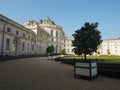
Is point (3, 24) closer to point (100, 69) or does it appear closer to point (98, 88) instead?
point (100, 69)

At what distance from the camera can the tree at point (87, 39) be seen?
41.6 ft

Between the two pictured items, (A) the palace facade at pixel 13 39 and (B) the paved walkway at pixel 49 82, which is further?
(A) the palace facade at pixel 13 39

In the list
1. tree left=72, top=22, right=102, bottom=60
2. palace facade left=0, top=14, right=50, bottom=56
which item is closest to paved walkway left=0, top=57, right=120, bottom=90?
tree left=72, top=22, right=102, bottom=60

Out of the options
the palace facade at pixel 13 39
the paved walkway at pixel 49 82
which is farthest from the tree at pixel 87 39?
the palace facade at pixel 13 39

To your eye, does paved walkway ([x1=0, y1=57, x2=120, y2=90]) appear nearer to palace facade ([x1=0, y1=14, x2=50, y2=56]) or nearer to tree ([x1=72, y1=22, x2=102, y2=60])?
tree ([x1=72, y1=22, x2=102, y2=60])

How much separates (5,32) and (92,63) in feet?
86.9

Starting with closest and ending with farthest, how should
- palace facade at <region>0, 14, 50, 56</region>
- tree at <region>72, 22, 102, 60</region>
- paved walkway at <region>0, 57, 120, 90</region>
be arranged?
paved walkway at <region>0, 57, 120, 90</region> < tree at <region>72, 22, 102, 60</region> < palace facade at <region>0, 14, 50, 56</region>

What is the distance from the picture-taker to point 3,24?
29.1m

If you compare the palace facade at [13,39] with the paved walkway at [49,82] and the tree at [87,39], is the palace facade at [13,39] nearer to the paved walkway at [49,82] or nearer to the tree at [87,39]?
the tree at [87,39]

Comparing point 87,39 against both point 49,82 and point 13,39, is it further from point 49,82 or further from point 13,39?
point 13,39

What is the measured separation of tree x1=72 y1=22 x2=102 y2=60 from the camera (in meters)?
12.7

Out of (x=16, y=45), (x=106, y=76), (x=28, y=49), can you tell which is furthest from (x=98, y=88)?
(x=28, y=49)

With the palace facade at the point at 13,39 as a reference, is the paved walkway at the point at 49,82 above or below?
below

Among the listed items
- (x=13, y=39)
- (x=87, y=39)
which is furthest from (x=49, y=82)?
(x=13, y=39)
